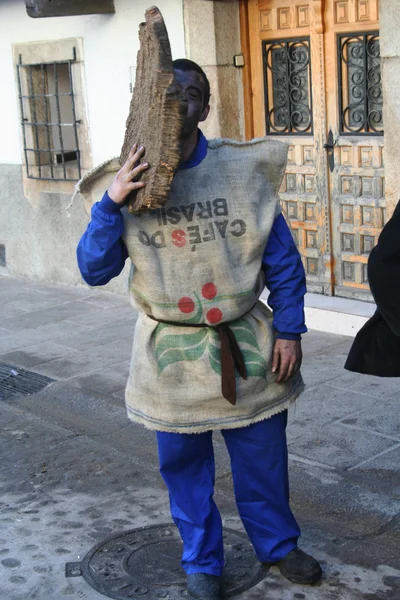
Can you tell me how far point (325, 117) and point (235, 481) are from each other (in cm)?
421

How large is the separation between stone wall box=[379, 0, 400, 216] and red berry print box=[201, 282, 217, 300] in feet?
11.2

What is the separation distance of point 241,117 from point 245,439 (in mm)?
4616

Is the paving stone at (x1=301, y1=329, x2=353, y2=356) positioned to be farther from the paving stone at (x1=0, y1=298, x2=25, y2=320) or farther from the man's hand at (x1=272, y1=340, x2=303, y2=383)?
the man's hand at (x1=272, y1=340, x2=303, y2=383)

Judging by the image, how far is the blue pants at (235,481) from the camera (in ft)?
11.4

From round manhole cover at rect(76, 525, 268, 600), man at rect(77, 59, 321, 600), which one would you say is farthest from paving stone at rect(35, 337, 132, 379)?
man at rect(77, 59, 321, 600)

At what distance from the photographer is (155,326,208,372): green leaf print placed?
3.42 meters

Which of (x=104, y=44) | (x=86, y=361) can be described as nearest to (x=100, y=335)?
(x=86, y=361)

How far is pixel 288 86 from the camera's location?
24.1ft

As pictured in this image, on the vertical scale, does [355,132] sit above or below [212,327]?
above

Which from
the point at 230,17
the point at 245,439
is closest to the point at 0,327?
the point at 230,17

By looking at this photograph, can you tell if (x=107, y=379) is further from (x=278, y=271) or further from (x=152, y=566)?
(x=278, y=271)

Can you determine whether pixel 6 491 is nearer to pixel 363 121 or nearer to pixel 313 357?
pixel 313 357

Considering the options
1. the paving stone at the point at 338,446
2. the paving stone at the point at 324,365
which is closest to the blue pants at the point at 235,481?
the paving stone at the point at 338,446

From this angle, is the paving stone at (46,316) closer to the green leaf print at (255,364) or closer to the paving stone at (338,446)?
the paving stone at (338,446)
